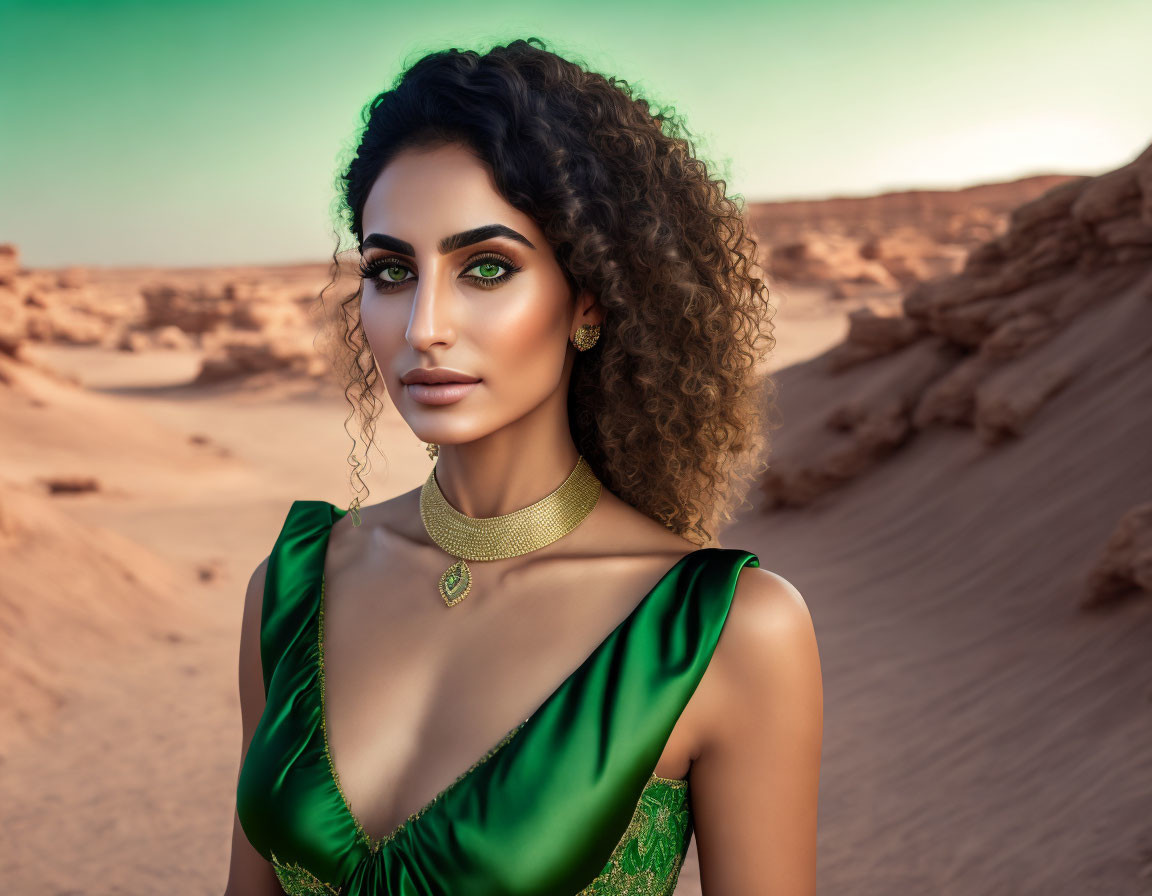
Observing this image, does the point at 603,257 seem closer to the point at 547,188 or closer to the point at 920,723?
the point at 547,188

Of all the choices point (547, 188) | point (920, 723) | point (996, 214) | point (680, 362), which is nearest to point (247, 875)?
point (680, 362)

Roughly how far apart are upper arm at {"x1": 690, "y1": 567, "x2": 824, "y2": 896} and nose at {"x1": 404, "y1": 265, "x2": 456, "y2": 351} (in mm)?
670

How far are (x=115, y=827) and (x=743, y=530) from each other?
225 inches

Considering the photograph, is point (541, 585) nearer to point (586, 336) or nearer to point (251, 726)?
point (586, 336)

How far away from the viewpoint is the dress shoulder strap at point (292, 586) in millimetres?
2068

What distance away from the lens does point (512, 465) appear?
6.43 ft

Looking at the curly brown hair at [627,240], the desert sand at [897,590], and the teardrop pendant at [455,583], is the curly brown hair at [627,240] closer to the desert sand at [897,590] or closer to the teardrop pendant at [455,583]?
the teardrop pendant at [455,583]

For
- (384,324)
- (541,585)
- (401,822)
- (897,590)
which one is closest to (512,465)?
(541,585)

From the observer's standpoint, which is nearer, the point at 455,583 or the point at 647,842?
the point at 647,842

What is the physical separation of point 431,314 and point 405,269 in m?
0.17

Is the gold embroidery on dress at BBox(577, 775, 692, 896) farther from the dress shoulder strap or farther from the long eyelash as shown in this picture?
the long eyelash

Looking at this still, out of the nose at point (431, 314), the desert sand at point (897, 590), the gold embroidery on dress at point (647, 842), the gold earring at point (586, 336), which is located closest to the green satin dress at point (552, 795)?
the gold embroidery on dress at point (647, 842)

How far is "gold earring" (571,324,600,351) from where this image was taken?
1.93m

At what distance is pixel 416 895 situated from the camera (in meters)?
1.69
